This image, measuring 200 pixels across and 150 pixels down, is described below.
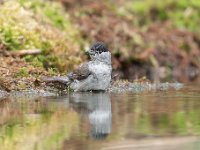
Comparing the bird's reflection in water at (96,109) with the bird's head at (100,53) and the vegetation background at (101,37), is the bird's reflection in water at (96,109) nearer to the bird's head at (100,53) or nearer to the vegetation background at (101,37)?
the bird's head at (100,53)

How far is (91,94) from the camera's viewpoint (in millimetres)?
9703

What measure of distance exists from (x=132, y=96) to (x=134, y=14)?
7900 mm

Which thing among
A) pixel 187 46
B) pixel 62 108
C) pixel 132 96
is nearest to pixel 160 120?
pixel 62 108

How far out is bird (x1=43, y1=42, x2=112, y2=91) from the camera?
9555 mm

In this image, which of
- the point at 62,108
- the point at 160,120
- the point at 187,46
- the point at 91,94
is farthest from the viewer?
the point at 187,46

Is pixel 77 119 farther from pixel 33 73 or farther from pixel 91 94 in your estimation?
pixel 33 73

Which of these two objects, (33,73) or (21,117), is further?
(33,73)

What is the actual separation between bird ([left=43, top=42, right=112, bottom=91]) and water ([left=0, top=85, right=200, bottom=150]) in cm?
14

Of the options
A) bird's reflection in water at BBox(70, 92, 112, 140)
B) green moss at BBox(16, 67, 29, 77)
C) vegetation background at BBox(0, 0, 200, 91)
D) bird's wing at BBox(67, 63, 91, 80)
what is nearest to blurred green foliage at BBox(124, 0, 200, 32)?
vegetation background at BBox(0, 0, 200, 91)

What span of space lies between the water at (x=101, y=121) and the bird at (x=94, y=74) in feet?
0.44

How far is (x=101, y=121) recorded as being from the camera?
733cm

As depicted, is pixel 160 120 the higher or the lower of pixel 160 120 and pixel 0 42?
the lower

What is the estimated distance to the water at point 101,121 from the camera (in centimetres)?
610

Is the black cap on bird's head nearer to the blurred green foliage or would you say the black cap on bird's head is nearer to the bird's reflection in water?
the bird's reflection in water
